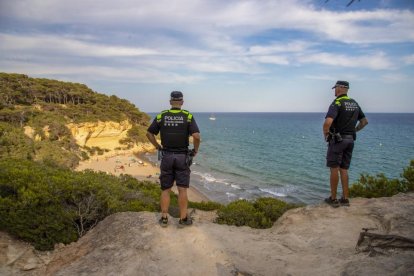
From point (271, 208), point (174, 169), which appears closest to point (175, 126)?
point (174, 169)

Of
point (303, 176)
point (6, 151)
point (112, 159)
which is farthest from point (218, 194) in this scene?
point (112, 159)

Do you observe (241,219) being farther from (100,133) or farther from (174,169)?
(100,133)

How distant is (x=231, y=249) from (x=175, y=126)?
8.01ft

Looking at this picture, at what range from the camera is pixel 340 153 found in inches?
299

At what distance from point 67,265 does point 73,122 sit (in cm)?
4504

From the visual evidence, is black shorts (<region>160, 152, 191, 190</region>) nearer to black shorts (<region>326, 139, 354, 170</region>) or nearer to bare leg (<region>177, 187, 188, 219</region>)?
bare leg (<region>177, 187, 188, 219</region>)

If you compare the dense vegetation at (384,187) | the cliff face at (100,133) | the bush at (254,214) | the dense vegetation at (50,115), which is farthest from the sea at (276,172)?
the dense vegetation at (384,187)

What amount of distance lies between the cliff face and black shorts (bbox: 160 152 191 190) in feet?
144

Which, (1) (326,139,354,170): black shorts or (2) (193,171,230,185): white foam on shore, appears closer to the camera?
(1) (326,139,354,170): black shorts

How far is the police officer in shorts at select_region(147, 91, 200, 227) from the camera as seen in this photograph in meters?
6.45

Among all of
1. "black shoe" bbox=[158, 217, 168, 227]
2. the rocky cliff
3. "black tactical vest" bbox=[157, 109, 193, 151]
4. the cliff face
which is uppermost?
"black tactical vest" bbox=[157, 109, 193, 151]

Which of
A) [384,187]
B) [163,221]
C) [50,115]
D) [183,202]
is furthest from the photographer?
[50,115]

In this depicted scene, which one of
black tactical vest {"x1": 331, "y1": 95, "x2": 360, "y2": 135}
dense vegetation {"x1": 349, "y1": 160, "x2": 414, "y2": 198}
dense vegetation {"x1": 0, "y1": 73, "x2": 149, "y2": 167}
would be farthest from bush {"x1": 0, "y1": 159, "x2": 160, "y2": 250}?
dense vegetation {"x1": 0, "y1": 73, "x2": 149, "y2": 167}

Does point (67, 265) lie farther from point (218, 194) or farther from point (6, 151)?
point (6, 151)
